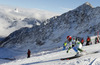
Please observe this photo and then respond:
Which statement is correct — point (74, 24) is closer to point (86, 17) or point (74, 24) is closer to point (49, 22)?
point (86, 17)

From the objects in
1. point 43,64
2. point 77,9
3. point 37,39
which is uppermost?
point 77,9

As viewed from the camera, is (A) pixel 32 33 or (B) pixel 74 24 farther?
(A) pixel 32 33

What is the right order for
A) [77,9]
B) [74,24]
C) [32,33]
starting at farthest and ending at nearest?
[32,33], [77,9], [74,24]

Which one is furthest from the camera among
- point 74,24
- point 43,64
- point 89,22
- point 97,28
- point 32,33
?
point 32,33

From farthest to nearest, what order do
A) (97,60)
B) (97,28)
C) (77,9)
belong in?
1. (77,9)
2. (97,28)
3. (97,60)

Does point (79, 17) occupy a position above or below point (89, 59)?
above

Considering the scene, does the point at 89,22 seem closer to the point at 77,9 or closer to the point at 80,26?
the point at 80,26

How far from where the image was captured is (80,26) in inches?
3610

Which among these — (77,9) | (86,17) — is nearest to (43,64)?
(86,17)

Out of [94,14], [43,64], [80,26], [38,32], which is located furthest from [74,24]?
[43,64]

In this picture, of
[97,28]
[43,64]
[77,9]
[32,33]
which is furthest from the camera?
[32,33]

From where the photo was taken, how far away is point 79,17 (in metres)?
99.1

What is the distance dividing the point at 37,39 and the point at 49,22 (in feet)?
58.0

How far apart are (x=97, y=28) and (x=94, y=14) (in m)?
Result: 16.2
